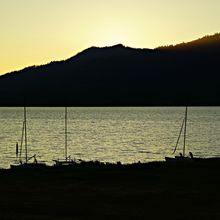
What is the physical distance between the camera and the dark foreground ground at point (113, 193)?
68.7 ft

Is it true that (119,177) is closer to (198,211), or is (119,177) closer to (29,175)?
(29,175)

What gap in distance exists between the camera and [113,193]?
26438 mm

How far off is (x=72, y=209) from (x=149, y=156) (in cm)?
5247

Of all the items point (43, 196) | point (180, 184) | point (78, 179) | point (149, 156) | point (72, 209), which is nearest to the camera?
point (72, 209)

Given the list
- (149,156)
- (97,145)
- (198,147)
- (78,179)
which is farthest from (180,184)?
(97,145)

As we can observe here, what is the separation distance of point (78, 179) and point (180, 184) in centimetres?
691

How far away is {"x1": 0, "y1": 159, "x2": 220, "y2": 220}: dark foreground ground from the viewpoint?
A: 21.0m

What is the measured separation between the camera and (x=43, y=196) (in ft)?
84.2

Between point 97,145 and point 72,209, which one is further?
point 97,145

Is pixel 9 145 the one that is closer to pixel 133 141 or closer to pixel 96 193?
pixel 133 141

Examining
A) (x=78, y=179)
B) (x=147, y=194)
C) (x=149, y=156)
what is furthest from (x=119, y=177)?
(x=149, y=156)

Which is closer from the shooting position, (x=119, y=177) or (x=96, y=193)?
(x=96, y=193)

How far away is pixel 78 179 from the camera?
3316cm

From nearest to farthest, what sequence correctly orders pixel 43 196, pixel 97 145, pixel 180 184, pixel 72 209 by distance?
pixel 72 209, pixel 43 196, pixel 180 184, pixel 97 145
